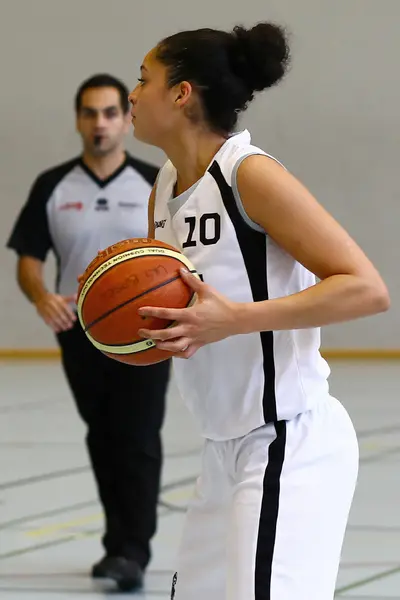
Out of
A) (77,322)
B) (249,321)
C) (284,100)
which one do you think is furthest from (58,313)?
(284,100)

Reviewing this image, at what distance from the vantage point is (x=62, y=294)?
4777mm

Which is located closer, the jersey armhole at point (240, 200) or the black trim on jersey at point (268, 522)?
the black trim on jersey at point (268, 522)

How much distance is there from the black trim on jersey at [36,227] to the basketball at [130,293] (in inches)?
90.1

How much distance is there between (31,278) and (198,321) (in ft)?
8.31

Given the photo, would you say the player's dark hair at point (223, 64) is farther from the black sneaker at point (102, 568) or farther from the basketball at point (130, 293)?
the black sneaker at point (102, 568)

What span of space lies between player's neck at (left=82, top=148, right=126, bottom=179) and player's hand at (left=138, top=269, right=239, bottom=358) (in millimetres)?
2555

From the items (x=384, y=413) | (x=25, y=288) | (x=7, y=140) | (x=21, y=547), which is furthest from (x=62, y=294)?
(x=7, y=140)

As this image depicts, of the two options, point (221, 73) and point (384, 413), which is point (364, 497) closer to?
point (384, 413)

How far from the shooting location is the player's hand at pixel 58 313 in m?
4.32

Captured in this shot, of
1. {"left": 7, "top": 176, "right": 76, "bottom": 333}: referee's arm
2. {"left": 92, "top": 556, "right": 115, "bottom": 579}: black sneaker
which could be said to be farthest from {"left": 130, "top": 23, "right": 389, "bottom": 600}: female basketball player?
{"left": 7, "top": 176, "right": 76, "bottom": 333}: referee's arm

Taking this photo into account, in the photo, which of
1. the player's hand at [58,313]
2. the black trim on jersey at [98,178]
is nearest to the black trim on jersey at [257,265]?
the player's hand at [58,313]

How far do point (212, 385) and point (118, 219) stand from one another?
7.16 ft

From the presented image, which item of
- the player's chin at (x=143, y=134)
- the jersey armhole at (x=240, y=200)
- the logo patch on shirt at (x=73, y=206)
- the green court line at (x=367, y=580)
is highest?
the player's chin at (x=143, y=134)

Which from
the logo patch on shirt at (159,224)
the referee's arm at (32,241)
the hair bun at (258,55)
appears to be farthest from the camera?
the referee's arm at (32,241)
